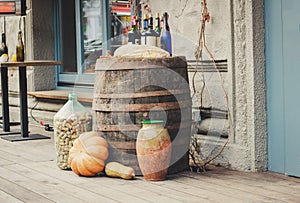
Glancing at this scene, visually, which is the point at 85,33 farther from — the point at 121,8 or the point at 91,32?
the point at 121,8

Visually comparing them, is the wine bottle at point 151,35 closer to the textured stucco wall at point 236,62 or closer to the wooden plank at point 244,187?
the textured stucco wall at point 236,62

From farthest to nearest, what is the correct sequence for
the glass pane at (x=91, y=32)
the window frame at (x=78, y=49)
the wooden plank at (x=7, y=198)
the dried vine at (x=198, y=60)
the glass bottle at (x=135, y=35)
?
the glass pane at (x=91, y=32) → the window frame at (x=78, y=49) → the glass bottle at (x=135, y=35) → the dried vine at (x=198, y=60) → the wooden plank at (x=7, y=198)

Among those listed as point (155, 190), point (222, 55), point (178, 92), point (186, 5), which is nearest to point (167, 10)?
point (186, 5)

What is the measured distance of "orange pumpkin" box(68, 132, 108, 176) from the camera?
3.46 meters

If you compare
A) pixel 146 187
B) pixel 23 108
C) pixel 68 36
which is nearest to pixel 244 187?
pixel 146 187

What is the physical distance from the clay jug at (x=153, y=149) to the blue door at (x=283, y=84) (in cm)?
65

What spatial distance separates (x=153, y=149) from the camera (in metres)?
3.28

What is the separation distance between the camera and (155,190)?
10.2 ft

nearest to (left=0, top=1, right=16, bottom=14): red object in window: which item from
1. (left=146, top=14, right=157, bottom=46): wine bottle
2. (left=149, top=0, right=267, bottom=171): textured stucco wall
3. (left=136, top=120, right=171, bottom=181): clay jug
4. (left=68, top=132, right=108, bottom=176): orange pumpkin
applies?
(left=146, top=14, right=157, bottom=46): wine bottle

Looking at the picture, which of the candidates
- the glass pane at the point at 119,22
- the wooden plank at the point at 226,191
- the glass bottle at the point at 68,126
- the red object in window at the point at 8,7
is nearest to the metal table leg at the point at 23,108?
the red object in window at the point at 8,7

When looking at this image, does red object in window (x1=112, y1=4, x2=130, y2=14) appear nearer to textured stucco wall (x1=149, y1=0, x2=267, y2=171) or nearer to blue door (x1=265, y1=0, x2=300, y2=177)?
textured stucco wall (x1=149, y1=0, x2=267, y2=171)

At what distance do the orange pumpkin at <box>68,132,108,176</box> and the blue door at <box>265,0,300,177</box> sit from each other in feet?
3.26

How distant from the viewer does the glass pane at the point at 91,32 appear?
231 inches

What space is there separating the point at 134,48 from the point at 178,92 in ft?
1.22
